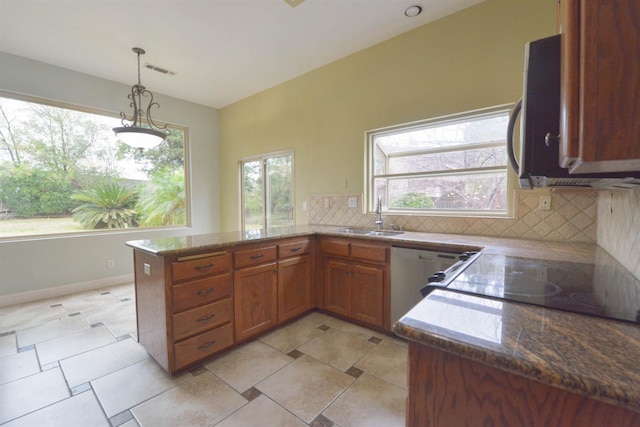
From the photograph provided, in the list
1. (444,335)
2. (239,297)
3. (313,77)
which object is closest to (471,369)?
(444,335)

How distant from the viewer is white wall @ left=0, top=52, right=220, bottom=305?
10.0 ft

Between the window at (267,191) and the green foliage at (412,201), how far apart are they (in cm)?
159

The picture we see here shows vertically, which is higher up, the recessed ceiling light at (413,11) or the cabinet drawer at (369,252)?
the recessed ceiling light at (413,11)

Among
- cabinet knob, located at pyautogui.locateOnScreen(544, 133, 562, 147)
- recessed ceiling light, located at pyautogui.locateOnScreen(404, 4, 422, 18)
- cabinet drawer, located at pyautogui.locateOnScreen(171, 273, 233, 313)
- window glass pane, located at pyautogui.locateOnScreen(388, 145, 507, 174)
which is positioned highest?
recessed ceiling light, located at pyautogui.locateOnScreen(404, 4, 422, 18)

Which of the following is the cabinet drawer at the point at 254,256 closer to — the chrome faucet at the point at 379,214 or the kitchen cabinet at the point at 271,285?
the kitchen cabinet at the point at 271,285

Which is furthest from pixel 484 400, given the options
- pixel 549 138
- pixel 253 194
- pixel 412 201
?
pixel 253 194

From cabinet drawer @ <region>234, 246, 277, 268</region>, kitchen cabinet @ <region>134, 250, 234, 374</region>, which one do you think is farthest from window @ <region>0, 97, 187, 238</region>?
cabinet drawer @ <region>234, 246, 277, 268</region>

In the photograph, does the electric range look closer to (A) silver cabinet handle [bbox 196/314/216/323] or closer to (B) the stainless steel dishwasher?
(B) the stainless steel dishwasher

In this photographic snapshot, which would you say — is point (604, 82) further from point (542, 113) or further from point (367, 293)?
point (367, 293)

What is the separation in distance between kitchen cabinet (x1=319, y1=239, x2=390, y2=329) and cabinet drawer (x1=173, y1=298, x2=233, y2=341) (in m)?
1.01

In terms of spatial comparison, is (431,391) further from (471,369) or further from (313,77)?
(313,77)

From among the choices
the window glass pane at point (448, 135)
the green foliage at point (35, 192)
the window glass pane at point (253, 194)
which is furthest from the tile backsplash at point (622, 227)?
the green foliage at point (35, 192)

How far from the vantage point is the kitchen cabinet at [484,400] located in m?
0.49

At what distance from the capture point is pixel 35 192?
3223mm
